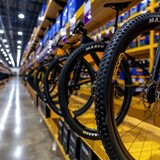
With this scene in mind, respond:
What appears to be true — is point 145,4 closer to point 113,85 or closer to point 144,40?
point 144,40

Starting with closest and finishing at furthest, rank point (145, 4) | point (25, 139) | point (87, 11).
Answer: point (87, 11), point (145, 4), point (25, 139)

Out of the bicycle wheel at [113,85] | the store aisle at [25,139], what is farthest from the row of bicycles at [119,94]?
the store aisle at [25,139]

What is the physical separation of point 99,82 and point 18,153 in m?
2.02

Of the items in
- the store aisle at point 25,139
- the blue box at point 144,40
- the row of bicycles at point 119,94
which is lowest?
the store aisle at point 25,139

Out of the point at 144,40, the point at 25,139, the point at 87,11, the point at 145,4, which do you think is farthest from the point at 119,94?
the point at 25,139

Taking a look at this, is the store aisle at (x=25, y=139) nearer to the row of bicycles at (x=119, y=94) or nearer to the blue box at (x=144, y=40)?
the row of bicycles at (x=119, y=94)

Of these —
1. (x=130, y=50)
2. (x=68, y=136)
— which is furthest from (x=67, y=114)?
(x=130, y=50)

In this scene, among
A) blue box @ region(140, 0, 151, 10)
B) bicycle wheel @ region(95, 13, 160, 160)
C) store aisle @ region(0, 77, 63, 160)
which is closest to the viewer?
bicycle wheel @ region(95, 13, 160, 160)

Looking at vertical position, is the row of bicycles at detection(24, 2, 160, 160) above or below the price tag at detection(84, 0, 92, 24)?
below

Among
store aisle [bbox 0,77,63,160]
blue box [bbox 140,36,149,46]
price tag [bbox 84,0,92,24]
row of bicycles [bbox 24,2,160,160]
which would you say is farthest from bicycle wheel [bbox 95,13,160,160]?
store aisle [bbox 0,77,63,160]

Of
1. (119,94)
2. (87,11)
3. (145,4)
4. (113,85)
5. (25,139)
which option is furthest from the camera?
(25,139)

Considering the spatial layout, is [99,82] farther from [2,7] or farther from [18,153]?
[2,7]

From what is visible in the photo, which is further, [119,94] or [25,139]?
[25,139]

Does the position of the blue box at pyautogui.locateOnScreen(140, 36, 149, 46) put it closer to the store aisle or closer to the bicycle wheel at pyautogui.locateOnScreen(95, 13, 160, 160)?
the bicycle wheel at pyautogui.locateOnScreen(95, 13, 160, 160)
